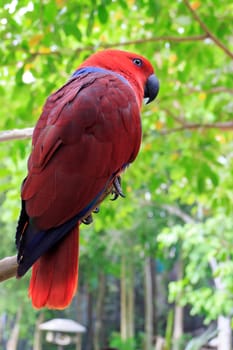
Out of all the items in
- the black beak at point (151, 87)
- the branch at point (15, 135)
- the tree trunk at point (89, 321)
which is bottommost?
the tree trunk at point (89, 321)

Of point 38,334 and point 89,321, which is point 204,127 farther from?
point 89,321

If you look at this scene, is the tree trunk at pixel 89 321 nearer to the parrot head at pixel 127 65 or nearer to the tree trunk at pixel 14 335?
the tree trunk at pixel 14 335

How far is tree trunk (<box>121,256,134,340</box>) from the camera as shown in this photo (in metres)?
4.80

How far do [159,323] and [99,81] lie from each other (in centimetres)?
499

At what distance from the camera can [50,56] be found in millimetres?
1425

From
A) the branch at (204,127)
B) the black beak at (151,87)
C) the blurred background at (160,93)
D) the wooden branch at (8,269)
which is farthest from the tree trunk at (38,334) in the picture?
the wooden branch at (8,269)

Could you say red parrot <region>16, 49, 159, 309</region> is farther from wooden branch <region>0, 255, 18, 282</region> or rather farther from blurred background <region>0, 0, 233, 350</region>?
blurred background <region>0, 0, 233, 350</region>

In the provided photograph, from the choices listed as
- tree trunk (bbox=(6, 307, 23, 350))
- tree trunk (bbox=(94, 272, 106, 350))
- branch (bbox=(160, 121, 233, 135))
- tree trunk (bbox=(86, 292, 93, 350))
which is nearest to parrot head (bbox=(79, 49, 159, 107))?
branch (bbox=(160, 121, 233, 135))

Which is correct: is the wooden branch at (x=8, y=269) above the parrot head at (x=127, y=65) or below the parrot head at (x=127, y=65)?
below

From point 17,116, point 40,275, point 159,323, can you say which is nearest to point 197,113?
point 17,116

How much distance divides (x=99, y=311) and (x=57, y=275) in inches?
189

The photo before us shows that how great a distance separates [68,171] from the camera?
0.50 m

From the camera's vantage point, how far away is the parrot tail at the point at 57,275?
18.4 inches

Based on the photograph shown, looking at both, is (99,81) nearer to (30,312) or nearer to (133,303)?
(30,312)
